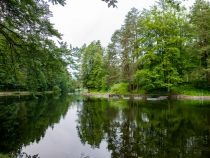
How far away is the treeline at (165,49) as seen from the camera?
138 ft

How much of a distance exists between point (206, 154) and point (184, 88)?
36.5 meters

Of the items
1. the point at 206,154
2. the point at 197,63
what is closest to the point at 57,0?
the point at 206,154

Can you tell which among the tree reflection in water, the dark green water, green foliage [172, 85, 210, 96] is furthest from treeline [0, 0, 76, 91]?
green foliage [172, 85, 210, 96]

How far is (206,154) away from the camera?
31.3 feet

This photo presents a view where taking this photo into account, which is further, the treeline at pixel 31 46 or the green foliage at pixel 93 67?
the green foliage at pixel 93 67

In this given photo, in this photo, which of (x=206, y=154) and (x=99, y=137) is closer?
(x=206, y=154)

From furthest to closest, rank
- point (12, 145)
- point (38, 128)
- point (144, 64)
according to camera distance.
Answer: point (144, 64)
point (38, 128)
point (12, 145)

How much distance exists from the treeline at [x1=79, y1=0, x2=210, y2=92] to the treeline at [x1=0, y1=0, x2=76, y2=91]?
112 feet

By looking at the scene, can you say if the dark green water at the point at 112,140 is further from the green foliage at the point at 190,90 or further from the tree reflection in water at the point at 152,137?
the green foliage at the point at 190,90

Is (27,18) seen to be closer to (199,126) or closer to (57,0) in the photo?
(57,0)

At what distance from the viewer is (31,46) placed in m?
8.11

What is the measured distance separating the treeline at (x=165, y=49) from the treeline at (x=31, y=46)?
34.2 m


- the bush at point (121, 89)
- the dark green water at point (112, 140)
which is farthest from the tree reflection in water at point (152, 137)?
the bush at point (121, 89)

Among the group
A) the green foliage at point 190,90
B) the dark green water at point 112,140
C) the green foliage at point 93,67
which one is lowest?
the dark green water at point 112,140
